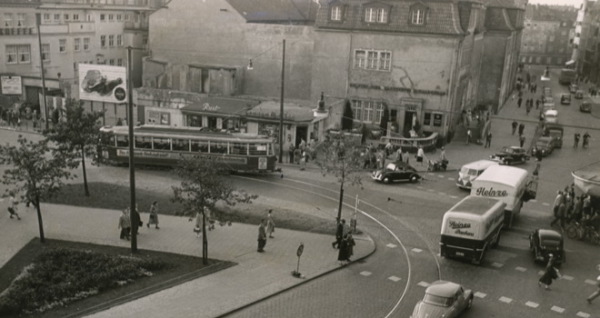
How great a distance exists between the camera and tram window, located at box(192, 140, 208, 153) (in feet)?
125

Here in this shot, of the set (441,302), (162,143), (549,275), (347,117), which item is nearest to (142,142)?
(162,143)

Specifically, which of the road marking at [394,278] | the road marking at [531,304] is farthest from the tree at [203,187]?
the road marking at [531,304]

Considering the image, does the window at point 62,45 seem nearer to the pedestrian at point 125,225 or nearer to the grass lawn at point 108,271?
→ the grass lawn at point 108,271

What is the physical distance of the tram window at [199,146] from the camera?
38.1 metres

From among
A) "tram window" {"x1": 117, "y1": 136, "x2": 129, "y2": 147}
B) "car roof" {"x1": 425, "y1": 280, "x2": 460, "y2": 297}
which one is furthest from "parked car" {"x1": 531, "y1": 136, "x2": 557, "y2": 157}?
"car roof" {"x1": 425, "y1": 280, "x2": 460, "y2": 297}

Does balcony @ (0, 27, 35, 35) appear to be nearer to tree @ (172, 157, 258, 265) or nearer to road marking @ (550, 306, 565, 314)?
tree @ (172, 157, 258, 265)

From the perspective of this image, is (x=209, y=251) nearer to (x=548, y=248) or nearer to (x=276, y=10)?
(x=548, y=248)

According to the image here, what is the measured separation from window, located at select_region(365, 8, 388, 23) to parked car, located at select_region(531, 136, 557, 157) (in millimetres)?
16246

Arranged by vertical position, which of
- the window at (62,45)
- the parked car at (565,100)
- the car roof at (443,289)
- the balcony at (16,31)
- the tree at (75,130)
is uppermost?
the balcony at (16,31)

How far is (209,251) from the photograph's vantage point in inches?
960

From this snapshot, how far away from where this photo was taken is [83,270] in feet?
68.8

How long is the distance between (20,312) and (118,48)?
58.6 meters

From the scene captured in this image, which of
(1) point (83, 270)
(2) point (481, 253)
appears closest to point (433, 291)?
(2) point (481, 253)

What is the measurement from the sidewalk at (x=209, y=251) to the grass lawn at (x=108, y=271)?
0.43m
